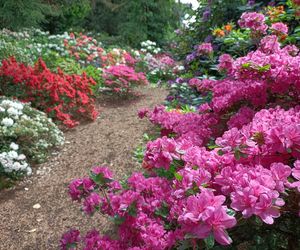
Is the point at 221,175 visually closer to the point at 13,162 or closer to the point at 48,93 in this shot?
the point at 13,162

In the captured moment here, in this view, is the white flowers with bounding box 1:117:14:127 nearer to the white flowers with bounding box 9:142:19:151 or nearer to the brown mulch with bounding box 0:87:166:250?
the white flowers with bounding box 9:142:19:151

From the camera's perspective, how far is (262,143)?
1319 mm

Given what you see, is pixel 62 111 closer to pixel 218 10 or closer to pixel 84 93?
pixel 84 93

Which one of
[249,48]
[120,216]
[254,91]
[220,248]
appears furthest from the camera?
[249,48]

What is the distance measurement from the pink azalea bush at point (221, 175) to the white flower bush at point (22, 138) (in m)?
2.32

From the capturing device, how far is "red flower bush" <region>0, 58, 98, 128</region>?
222 inches

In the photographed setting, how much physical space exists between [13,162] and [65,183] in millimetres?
636

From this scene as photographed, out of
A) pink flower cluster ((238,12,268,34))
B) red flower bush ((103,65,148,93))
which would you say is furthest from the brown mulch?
pink flower cluster ((238,12,268,34))

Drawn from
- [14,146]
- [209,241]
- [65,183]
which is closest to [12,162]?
[14,146]

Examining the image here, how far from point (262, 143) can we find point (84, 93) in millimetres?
5084

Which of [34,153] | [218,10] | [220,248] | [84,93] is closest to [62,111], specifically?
[84,93]

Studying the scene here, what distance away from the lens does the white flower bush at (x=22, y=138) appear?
4074mm

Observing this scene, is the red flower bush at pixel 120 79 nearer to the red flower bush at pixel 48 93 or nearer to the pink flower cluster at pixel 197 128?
the red flower bush at pixel 48 93

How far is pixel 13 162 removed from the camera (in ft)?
13.4
